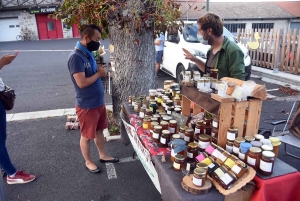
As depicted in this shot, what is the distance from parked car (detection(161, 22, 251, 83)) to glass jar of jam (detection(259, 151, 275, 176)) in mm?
4688

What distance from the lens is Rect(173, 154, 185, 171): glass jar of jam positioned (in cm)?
184

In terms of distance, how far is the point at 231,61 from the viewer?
254cm

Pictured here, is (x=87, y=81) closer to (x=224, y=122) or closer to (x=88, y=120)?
(x=88, y=120)

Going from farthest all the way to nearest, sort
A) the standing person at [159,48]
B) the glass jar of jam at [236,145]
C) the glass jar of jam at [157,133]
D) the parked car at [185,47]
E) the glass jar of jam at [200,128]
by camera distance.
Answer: the standing person at [159,48]
the parked car at [185,47]
the glass jar of jam at [157,133]
the glass jar of jam at [200,128]
the glass jar of jam at [236,145]

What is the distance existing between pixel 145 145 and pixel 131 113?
33.6 inches

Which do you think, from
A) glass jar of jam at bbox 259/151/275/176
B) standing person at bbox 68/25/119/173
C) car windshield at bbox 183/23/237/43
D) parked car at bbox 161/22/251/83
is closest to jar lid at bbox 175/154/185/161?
glass jar of jam at bbox 259/151/275/176

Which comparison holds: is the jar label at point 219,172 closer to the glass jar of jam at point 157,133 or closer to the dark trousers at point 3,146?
the glass jar of jam at point 157,133

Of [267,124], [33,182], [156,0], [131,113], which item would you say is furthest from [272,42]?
[33,182]

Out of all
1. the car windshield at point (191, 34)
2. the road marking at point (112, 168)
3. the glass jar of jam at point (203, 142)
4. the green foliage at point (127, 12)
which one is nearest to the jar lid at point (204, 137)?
the glass jar of jam at point (203, 142)

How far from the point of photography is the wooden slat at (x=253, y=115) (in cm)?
192

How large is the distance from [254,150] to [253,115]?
1.21ft

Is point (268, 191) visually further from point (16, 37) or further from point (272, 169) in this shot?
point (16, 37)

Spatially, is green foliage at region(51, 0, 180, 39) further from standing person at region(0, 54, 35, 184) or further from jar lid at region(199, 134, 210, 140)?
jar lid at region(199, 134, 210, 140)

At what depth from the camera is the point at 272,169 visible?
173cm
